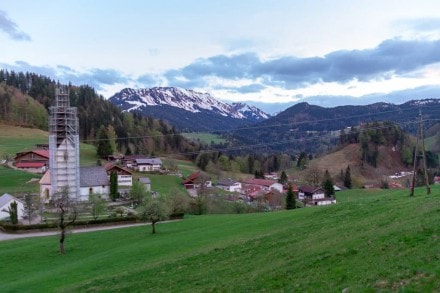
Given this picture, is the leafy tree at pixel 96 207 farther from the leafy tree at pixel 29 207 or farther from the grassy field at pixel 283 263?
the grassy field at pixel 283 263

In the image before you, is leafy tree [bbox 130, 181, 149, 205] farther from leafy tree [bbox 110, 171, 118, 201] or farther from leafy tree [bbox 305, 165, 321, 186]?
leafy tree [bbox 305, 165, 321, 186]

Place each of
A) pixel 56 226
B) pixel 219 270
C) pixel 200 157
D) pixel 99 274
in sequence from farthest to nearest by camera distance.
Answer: pixel 200 157, pixel 56 226, pixel 99 274, pixel 219 270

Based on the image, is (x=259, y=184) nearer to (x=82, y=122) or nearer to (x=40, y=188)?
(x=40, y=188)

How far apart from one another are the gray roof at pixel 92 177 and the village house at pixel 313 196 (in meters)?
50.8

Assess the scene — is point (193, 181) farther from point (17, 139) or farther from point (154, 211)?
point (17, 139)

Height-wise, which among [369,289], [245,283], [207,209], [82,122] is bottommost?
[207,209]

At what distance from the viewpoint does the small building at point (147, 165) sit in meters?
138

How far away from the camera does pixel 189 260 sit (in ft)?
86.0

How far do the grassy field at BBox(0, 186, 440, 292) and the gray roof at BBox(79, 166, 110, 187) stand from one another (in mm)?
57538

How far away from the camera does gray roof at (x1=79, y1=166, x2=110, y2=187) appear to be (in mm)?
97125

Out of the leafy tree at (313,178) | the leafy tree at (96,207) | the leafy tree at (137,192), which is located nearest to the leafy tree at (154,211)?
the leafy tree at (96,207)

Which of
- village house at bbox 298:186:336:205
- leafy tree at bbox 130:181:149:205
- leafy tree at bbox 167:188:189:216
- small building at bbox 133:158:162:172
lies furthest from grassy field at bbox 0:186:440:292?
small building at bbox 133:158:162:172

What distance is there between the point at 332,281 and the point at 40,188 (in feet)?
298

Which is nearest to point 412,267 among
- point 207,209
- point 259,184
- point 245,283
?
point 245,283
